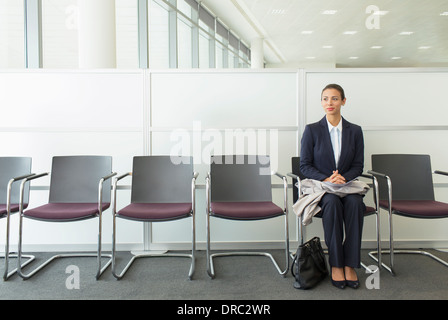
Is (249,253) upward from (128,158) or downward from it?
downward

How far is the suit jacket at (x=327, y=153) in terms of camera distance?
104 inches

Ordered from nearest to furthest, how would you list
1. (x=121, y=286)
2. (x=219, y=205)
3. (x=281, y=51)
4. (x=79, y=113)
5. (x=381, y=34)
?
(x=121, y=286)
(x=219, y=205)
(x=79, y=113)
(x=381, y=34)
(x=281, y=51)

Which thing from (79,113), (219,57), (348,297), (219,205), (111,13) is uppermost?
(219,57)

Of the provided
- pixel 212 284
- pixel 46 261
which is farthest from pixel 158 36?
pixel 212 284

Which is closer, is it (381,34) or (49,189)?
(49,189)

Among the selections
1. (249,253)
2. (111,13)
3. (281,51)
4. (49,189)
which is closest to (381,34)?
(281,51)

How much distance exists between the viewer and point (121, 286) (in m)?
2.36

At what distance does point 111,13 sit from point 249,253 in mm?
2979

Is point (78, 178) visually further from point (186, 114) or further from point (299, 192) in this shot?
point (299, 192)

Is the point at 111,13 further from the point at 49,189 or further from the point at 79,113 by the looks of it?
the point at 49,189

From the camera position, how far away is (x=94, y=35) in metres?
3.74

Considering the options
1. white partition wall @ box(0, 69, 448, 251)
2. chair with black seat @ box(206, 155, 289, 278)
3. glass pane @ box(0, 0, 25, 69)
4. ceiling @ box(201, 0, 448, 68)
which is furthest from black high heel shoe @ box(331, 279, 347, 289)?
ceiling @ box(201, 0, 448, 68)

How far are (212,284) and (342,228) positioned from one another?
3.19 ft

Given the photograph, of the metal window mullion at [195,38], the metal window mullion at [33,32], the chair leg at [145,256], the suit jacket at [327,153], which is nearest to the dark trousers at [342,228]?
the suit jacket at [327,153]
